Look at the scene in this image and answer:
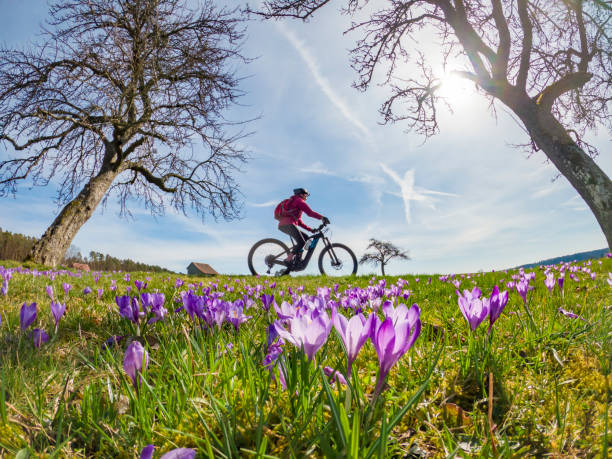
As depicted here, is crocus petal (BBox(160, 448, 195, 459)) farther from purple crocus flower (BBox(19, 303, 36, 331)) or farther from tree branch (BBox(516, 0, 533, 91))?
tree branch (BBox(516, 0, 533, 91))

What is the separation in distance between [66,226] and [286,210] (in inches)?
309

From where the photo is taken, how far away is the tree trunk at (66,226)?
11875mm

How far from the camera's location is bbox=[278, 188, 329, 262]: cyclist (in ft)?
39.2

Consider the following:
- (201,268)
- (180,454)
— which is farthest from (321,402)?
(201,268)

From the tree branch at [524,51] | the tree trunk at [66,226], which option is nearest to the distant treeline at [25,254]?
the tree trunk at [66,226]

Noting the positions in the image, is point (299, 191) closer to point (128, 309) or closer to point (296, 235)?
point (296, 235)

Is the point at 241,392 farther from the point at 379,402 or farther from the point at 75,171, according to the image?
the point at 75,171

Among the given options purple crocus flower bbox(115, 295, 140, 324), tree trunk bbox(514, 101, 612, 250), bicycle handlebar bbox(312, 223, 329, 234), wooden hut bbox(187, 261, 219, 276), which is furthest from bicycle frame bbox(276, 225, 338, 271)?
wooden hut bbox(187, 261, 219, 276)

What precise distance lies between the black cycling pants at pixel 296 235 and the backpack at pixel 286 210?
410mm

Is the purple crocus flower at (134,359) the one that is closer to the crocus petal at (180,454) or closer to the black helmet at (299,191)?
the crocus petal at (180,454)

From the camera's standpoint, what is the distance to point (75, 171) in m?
13.6

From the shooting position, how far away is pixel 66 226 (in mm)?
12164

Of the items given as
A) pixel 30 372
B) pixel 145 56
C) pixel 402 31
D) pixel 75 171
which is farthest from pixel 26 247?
pixel 30 372

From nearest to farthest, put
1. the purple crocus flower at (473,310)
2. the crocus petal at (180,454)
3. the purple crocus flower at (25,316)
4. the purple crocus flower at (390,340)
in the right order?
the crocus petal at (180,454) < the purple crocus flower at (390,340) < the purple crocus flower at (473,310) < the purple crocus flower at (25,316)
